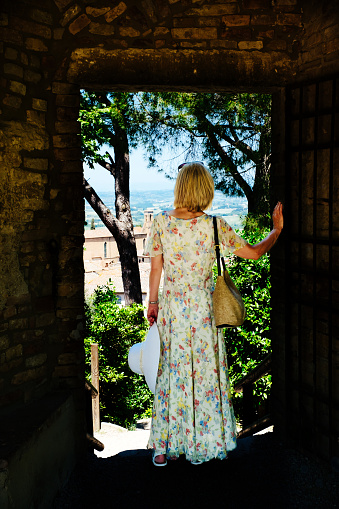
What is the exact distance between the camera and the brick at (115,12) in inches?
133

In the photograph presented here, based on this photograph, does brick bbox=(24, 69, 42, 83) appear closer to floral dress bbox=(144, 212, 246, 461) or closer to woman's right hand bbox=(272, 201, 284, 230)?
floral dress bbox=(144, 212, 246, 461)

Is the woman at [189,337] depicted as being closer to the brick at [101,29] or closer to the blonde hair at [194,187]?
the blonde hair at [194,187]

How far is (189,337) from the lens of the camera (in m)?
3.14

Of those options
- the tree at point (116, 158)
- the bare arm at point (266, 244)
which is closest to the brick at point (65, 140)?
the bare arm at point (266, 244)

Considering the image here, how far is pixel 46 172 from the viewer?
3.40 metres

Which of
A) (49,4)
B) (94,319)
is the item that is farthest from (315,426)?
(94,319)

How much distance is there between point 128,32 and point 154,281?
167cm

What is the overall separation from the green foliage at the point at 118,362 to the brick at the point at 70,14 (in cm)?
723

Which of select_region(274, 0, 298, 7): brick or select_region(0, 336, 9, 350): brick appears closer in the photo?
select_region(0, 336, 9, 350): brick

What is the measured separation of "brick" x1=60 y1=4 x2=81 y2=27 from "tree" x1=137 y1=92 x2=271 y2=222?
7.26 m

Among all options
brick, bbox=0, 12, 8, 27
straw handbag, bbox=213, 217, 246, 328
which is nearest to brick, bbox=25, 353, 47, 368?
straw handbag, bbox=213, 217, 246, 328

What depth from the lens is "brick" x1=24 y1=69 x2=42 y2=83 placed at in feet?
10.6

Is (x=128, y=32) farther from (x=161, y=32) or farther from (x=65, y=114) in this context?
(x=65, y=114)

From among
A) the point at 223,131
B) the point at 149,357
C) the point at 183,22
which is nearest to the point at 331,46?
the point at 183,22
